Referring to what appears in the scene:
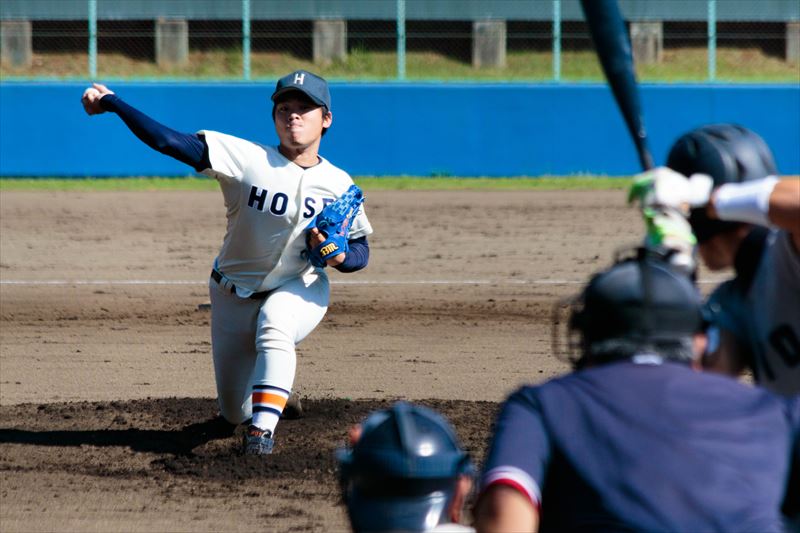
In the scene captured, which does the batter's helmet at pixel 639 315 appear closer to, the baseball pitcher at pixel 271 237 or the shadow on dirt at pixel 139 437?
the baseball pitcher at pixel 271 237

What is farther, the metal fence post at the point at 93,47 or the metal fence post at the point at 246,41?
the metal fence post at the point at 246,41

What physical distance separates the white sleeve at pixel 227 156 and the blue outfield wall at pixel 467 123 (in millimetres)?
12367

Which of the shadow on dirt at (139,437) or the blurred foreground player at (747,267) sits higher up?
the blurred foreground player at (747,267)

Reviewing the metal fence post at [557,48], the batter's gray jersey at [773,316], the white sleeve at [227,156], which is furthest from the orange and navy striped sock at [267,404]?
the metal fence post at [557,48]

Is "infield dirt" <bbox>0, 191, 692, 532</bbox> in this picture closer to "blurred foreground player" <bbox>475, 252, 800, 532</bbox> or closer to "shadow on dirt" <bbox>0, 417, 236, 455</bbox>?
"shadow on dirt" <bbox>0, 417, 236, 455</bbox>

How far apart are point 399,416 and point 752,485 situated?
24.5 inches

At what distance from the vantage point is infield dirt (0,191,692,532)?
17.1 ft

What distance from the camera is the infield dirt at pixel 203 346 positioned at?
521 centimetres

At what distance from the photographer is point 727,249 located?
3100 millimetres

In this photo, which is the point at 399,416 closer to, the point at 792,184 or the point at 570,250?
the point at 792,184

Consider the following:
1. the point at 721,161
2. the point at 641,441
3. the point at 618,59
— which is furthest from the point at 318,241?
the point at 641,441

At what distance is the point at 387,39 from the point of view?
65.1ft

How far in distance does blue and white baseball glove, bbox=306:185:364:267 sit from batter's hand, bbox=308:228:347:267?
10 millimetres

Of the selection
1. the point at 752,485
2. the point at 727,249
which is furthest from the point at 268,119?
the point at 752,485
